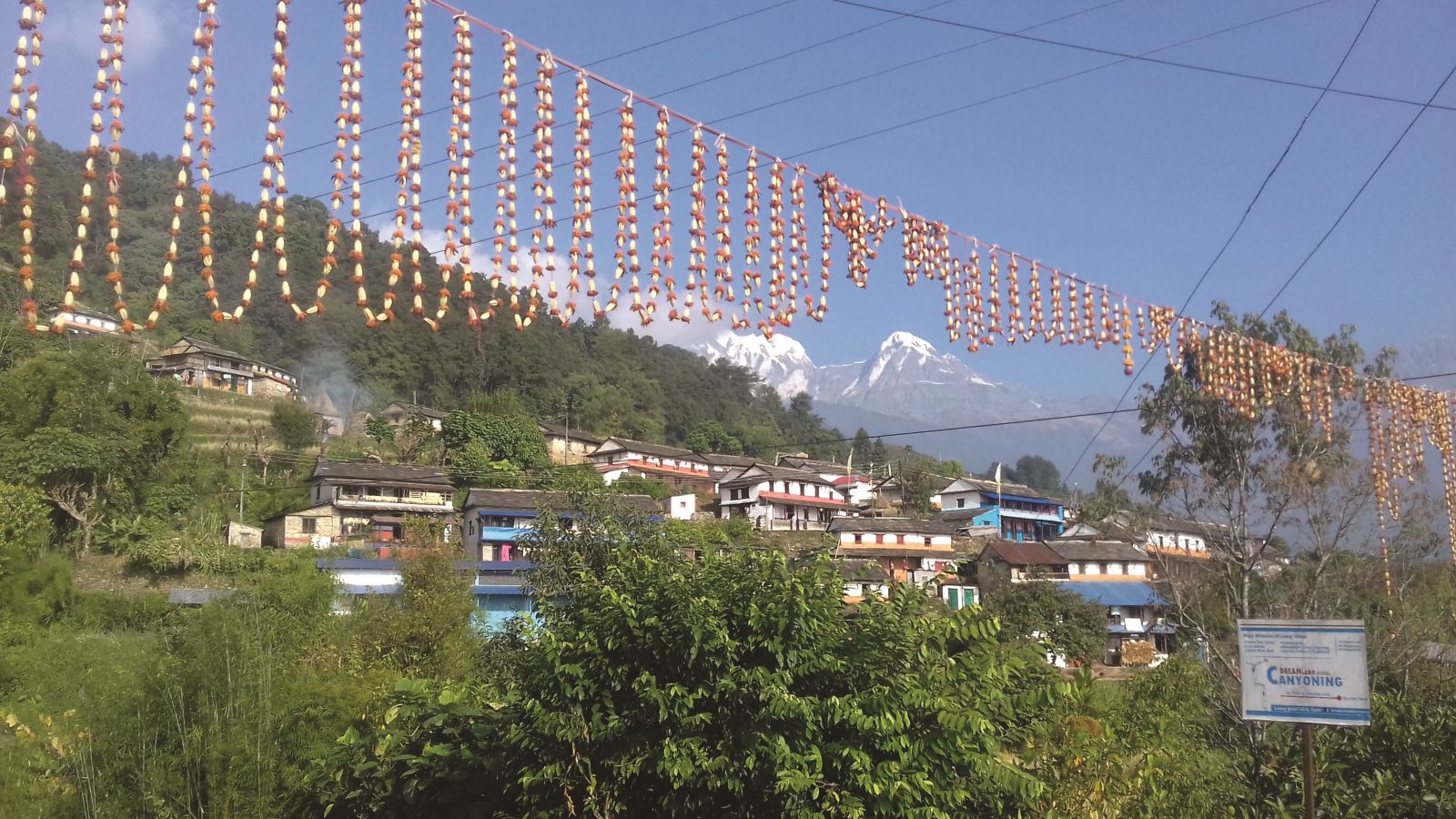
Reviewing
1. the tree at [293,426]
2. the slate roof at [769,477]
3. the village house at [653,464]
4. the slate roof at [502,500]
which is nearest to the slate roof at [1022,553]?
the slate roof at [769,477]

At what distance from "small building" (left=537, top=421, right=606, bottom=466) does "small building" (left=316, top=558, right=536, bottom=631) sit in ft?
84.5

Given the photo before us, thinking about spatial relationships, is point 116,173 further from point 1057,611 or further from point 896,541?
point 896,541

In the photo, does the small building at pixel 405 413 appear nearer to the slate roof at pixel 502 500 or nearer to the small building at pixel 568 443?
the small building at pixel 568 443

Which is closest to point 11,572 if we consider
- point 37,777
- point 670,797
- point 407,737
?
point 37,777

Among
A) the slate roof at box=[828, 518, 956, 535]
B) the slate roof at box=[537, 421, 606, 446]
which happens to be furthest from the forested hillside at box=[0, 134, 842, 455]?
the slate roof at box=[828, 518, 956, 535]

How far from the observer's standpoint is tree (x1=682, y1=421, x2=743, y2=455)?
67.7 meters

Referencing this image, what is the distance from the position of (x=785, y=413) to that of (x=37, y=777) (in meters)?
88.9

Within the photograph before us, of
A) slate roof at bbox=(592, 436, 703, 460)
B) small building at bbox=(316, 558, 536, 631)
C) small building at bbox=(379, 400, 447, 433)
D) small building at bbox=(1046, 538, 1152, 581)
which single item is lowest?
small building at bbox=(1046, 538, 1152, 581)

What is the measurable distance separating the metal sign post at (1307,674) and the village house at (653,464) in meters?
49.7

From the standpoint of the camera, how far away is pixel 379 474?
41.4 m

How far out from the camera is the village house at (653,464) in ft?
182

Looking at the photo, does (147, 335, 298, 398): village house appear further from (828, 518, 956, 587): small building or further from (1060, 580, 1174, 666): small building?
(1060, 580, 1174, 666): small building

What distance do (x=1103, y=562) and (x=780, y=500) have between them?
15876mm

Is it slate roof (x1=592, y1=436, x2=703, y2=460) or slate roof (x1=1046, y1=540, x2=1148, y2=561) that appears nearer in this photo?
slate roof (x1=1046, y1=540, x2=1148, y2=561)
